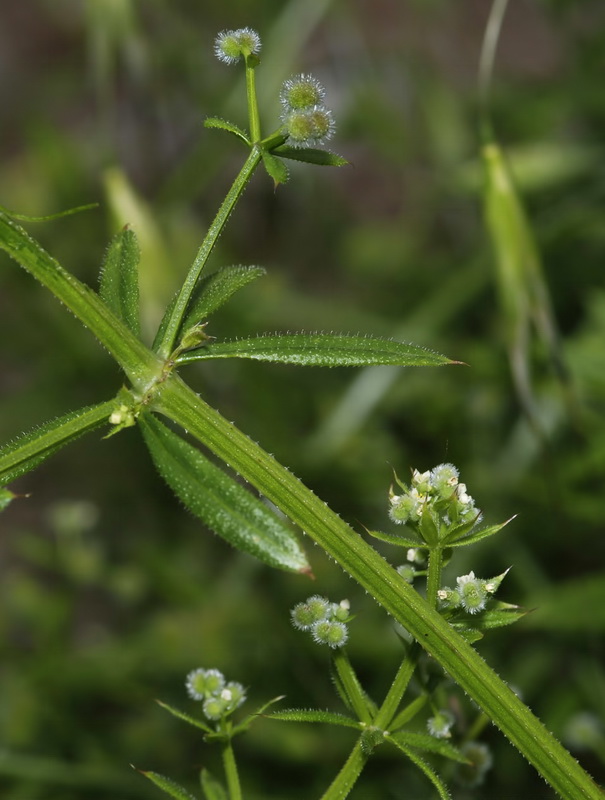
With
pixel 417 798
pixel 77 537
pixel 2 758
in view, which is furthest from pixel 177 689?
pixel 417 798

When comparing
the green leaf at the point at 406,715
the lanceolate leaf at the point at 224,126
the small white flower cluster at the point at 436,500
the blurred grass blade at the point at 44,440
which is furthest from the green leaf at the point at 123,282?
the green leaf at the point at 406,715

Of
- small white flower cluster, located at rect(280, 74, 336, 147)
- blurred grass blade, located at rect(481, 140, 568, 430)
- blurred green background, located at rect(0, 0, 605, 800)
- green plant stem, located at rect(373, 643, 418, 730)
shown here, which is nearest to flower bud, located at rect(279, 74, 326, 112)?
small white flower cluster, located at rect(280, 74, 336, 147)

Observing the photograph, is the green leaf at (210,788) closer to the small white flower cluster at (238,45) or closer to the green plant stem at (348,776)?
the green plant stem at (348,776)

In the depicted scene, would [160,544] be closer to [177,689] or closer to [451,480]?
[177,689]

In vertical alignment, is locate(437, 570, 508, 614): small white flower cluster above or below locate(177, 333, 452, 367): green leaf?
below

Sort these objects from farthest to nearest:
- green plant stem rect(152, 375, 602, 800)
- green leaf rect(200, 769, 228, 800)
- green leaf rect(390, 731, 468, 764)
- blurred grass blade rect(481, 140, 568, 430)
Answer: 1. blurred grass blade rect(481, 140, 568, 430)
2. green leaf rect(200, 769, 228, 800)
3. green leaf rect(390, 731, 468, 764)
4. green plant stem rect(152, 375, 602, 800)

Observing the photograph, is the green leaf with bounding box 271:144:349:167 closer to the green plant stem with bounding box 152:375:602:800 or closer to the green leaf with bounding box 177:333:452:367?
the green leaf with bounding box 177:333:452:367

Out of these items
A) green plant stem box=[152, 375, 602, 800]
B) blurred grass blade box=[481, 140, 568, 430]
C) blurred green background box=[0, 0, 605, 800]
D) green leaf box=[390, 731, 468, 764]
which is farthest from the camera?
blurred green background box=[0, 0, 605, 800]
